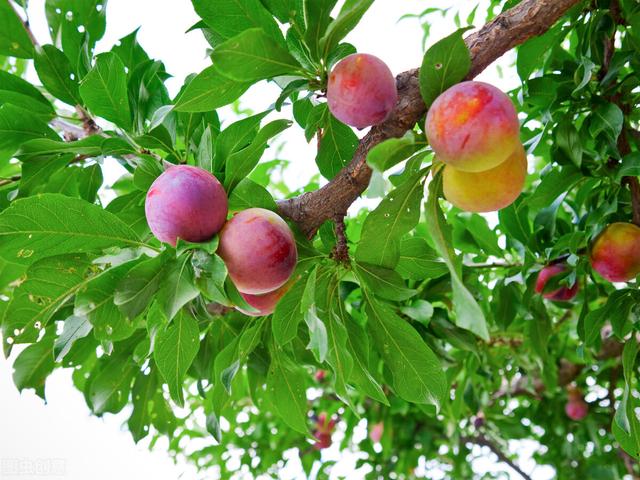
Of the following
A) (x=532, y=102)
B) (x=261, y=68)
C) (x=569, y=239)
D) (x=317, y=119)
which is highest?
(x=261, y=68)

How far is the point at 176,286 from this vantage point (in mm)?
721

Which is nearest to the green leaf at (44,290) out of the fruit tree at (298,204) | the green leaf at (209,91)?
the fruit tree at (298,204)

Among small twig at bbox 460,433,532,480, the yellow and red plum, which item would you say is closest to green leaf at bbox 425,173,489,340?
the yellow and red plum

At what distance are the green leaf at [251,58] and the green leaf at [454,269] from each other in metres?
0.23

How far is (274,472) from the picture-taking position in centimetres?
223

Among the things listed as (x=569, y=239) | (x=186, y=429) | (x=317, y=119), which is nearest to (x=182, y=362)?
(x=317, y=119)

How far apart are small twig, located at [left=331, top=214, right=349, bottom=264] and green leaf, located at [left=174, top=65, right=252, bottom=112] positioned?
21 centimetres

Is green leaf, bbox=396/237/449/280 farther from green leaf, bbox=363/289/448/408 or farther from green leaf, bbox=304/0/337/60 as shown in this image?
green leaf, bbox=304/0/337/60

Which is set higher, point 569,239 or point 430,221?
point 430,221

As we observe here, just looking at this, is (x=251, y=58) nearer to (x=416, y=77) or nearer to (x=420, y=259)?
(x=416, y=77)

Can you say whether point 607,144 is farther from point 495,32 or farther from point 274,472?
point 274,472

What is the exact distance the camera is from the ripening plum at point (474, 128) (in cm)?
63

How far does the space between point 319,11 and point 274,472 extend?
1842mm

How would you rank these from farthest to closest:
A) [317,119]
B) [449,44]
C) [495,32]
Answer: [317,119], [495,32], [449,44]
